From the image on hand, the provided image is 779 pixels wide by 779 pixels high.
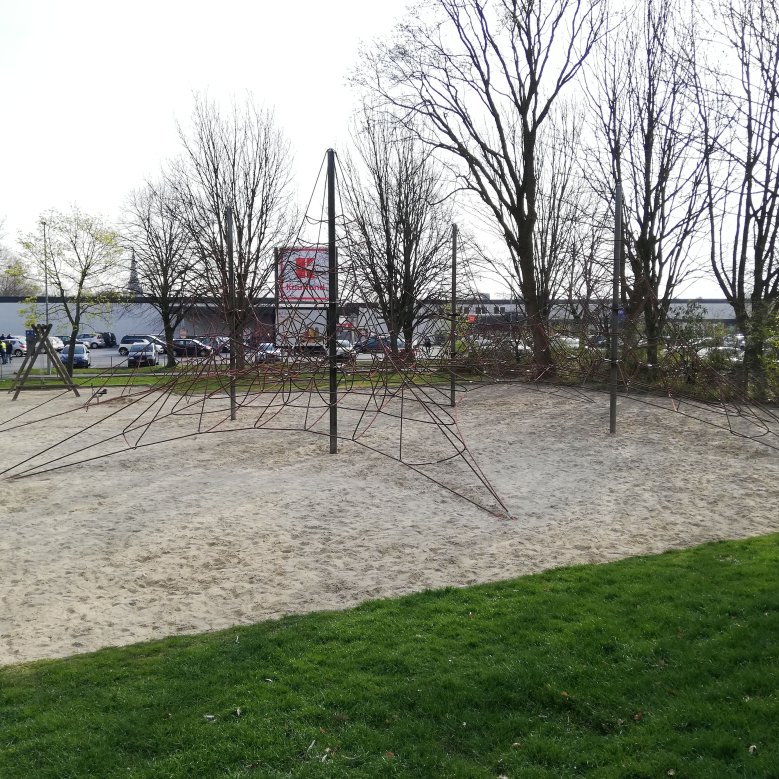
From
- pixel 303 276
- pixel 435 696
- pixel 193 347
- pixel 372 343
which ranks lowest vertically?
pixel 435 696

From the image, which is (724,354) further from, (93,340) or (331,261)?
(93,340)

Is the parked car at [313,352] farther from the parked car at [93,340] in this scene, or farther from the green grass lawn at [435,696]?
the parked car at [93,340]

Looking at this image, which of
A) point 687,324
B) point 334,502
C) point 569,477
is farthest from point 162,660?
point 687,324

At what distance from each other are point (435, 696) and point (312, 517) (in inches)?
130

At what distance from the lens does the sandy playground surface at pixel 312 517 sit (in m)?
4.33

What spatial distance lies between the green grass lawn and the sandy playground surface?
1.93ft

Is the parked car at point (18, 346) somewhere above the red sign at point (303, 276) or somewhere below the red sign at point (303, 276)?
below

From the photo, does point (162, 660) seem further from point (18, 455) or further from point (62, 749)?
point (18, 455)

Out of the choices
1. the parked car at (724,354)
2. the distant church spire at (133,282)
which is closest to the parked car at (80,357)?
the distant church spire at (133,282)

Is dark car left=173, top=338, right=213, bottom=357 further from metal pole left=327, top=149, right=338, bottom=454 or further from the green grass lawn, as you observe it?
the green grass lawn

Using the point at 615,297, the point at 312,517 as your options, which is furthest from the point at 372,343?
the point at 312,517

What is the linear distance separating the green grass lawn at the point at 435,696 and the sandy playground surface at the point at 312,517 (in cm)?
59

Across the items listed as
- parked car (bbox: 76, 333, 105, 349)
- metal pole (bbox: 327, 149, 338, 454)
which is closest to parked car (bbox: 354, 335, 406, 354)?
metal pole (bbox: 327, 149, 338, 454)

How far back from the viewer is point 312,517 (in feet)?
20.2
